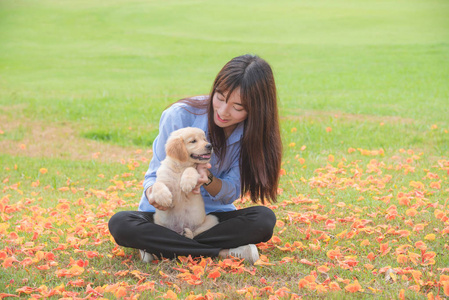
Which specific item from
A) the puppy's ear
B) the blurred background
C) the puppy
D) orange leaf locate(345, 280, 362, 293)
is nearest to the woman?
the puppy

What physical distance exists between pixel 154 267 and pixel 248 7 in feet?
89.1

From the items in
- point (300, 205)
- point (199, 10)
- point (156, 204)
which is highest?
point (199, 10)

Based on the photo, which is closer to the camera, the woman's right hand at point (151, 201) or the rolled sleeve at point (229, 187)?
the woman's right hand at point (151, 201)

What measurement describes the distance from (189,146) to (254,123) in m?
0.61

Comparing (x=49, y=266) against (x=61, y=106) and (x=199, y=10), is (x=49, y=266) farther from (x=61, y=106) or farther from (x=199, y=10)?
(x=199, y=10)

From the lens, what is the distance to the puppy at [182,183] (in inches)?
149

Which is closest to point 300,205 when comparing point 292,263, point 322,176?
point 322,176

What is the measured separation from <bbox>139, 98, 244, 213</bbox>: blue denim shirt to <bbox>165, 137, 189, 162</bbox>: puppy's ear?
0.37 metres

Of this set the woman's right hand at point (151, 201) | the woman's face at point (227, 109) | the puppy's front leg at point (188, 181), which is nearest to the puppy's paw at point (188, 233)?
the woman's right hand at point (151, 201)

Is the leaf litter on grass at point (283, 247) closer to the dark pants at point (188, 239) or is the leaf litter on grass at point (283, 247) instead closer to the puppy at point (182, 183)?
the dark pants at point (188, 239)

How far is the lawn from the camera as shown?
144 inches

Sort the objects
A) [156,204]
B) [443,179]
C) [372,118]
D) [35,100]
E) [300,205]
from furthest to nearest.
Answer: [35,100] → [372,118] → [443,179] → [300,205] → [156,204]

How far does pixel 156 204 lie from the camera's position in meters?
3.84

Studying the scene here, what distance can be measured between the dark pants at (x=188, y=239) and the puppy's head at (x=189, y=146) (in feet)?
1.85
